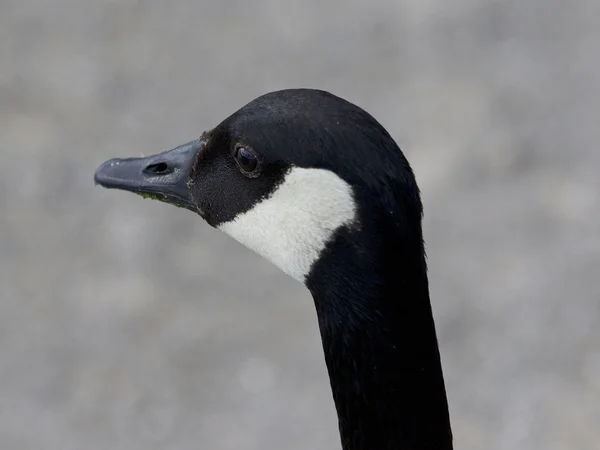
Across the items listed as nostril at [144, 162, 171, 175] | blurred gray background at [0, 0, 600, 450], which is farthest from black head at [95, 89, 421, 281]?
blurred gray background at [0, 0, 600, 450]

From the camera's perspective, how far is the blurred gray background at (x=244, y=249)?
4.93 metres

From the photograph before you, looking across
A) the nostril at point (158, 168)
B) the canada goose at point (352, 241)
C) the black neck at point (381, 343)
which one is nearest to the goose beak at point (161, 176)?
the nostril at point (158, 168)

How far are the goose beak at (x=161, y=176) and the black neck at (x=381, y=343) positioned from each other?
0.56 m

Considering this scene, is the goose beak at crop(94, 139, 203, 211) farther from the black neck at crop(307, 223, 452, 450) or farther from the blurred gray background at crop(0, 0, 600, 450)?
the blurred gray background at crop(0, 0, 600, 450)

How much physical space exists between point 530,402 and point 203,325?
5.37 feet

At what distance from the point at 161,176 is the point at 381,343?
0.84 m

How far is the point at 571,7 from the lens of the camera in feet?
21.4

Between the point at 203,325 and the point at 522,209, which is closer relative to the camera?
the point at 203,325

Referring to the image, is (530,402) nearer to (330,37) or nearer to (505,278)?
(505,278)

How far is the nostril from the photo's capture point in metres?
2.89

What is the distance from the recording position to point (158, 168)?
9.49ft

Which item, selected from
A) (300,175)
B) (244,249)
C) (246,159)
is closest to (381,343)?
(300,175)

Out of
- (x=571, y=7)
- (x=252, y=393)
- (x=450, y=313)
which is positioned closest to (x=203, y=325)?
(x=252, y=393)

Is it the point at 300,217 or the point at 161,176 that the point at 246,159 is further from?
the point at 161,176
